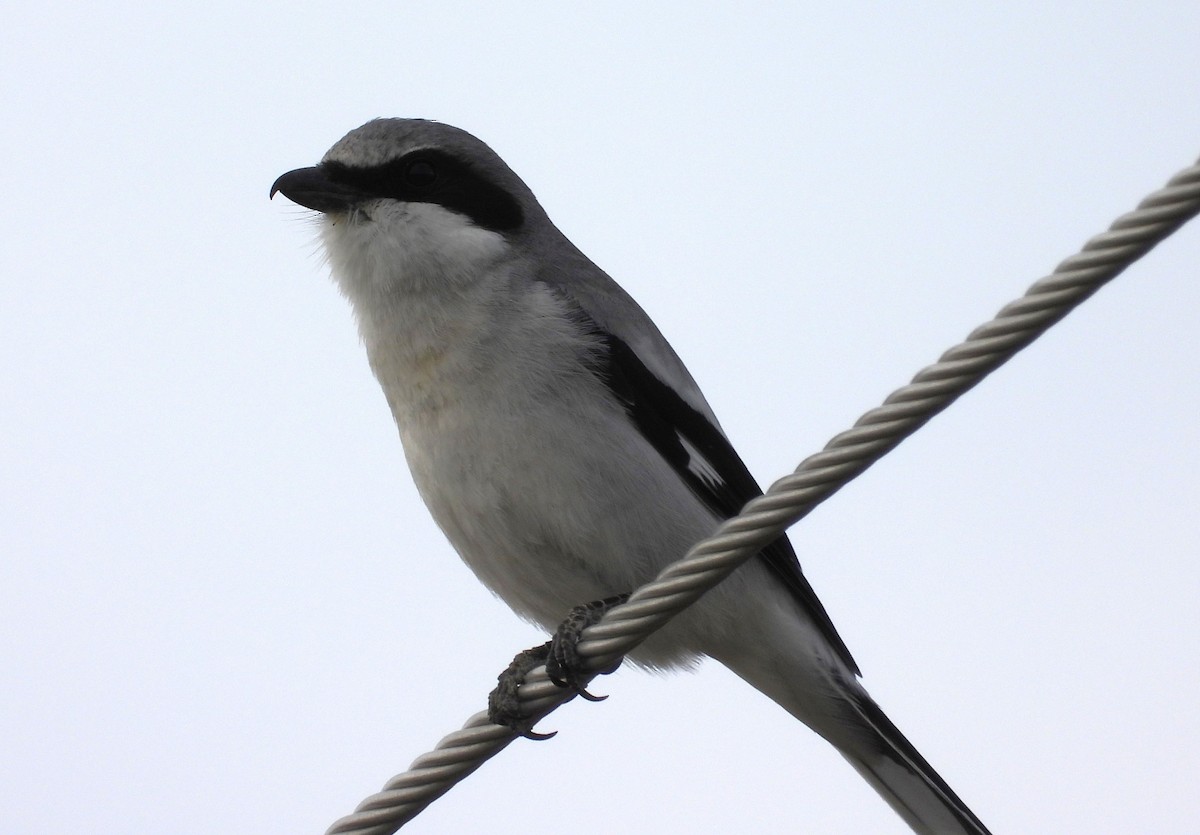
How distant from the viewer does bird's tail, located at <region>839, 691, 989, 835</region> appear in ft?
14.3

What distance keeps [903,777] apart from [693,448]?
1.38 m

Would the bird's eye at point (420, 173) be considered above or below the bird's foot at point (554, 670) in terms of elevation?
above

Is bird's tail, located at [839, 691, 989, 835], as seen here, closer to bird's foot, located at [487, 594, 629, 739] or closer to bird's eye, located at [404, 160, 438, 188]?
bird's foot, located at [487, 594, 629, 739]

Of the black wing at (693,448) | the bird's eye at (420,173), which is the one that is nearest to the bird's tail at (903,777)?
the black wing at (693,448)

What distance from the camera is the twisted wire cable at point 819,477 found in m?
2.20

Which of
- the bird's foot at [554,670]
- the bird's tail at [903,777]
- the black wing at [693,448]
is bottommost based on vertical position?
the bird's tail at [903,777]

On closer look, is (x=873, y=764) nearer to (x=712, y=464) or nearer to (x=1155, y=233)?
(x=712, y=464)

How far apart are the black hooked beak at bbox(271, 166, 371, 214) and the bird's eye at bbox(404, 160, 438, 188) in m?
0.18

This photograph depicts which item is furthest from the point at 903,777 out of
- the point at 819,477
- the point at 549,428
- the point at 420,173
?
the point at 420,173

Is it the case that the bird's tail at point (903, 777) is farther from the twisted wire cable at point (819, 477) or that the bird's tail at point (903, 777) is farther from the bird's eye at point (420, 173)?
the bird's eye at point (420, 173)

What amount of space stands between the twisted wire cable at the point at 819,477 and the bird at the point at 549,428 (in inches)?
30.3

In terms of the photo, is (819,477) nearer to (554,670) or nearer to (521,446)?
(554,670)

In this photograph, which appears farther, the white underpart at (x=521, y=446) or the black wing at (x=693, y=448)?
the black wing at (x=693, y=448)

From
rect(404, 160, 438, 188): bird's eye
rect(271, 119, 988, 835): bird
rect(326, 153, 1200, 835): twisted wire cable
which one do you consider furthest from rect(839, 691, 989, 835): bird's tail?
rect(404, 160, 438, 188): bird's eye
